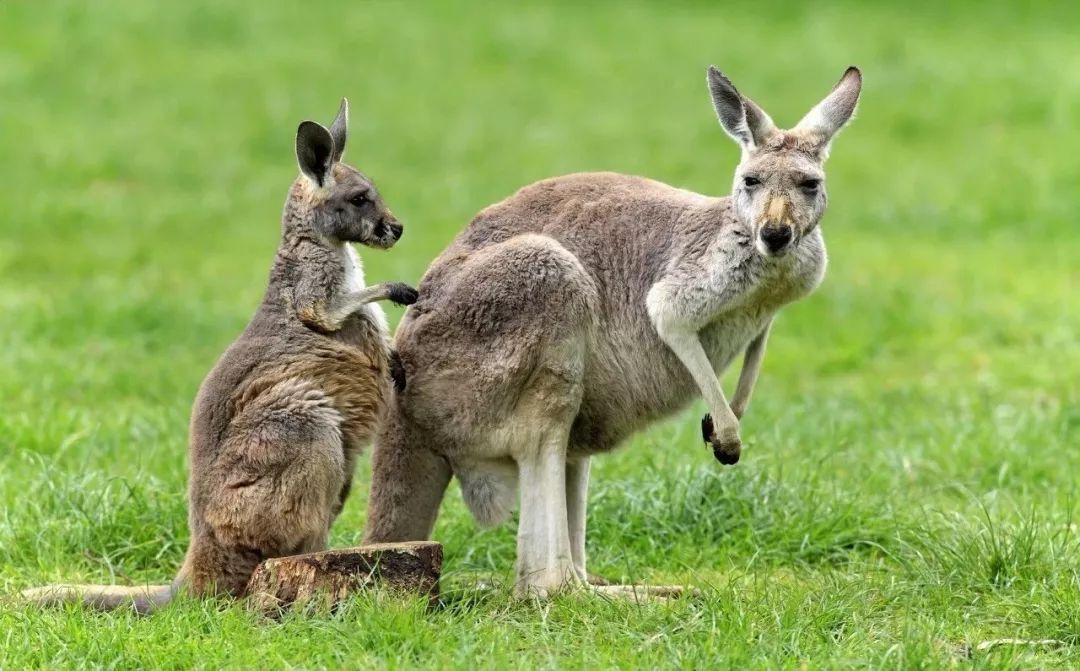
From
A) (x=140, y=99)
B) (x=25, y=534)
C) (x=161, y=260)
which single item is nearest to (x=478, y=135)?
(x=140, y=99)

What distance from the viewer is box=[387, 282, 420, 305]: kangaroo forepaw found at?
5698mm

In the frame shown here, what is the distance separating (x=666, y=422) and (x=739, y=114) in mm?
1268

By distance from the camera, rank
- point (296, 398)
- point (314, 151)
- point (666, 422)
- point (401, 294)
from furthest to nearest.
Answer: point (666, 422), point (314, 151), point (401, 294), point (296, 398)

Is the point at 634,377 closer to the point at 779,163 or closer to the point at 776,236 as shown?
the point at 776,236

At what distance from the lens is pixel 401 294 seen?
225 inches

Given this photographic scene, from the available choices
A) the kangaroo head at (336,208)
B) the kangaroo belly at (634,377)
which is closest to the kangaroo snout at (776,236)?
the kangaroo belly at (634,377)

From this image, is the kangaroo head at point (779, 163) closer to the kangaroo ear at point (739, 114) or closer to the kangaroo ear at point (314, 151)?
the kangaroo ear at point (739, 114)

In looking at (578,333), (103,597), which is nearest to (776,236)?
(578,333)

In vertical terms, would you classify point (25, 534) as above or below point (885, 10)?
below

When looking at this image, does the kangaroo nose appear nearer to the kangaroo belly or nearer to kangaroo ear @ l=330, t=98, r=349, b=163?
the kangaroo belly

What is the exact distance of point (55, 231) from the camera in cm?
1455

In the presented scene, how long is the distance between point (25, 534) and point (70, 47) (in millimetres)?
14807

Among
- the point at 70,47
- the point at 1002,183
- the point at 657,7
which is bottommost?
the point at 1002,183

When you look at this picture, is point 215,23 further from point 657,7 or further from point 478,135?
point 657,7
